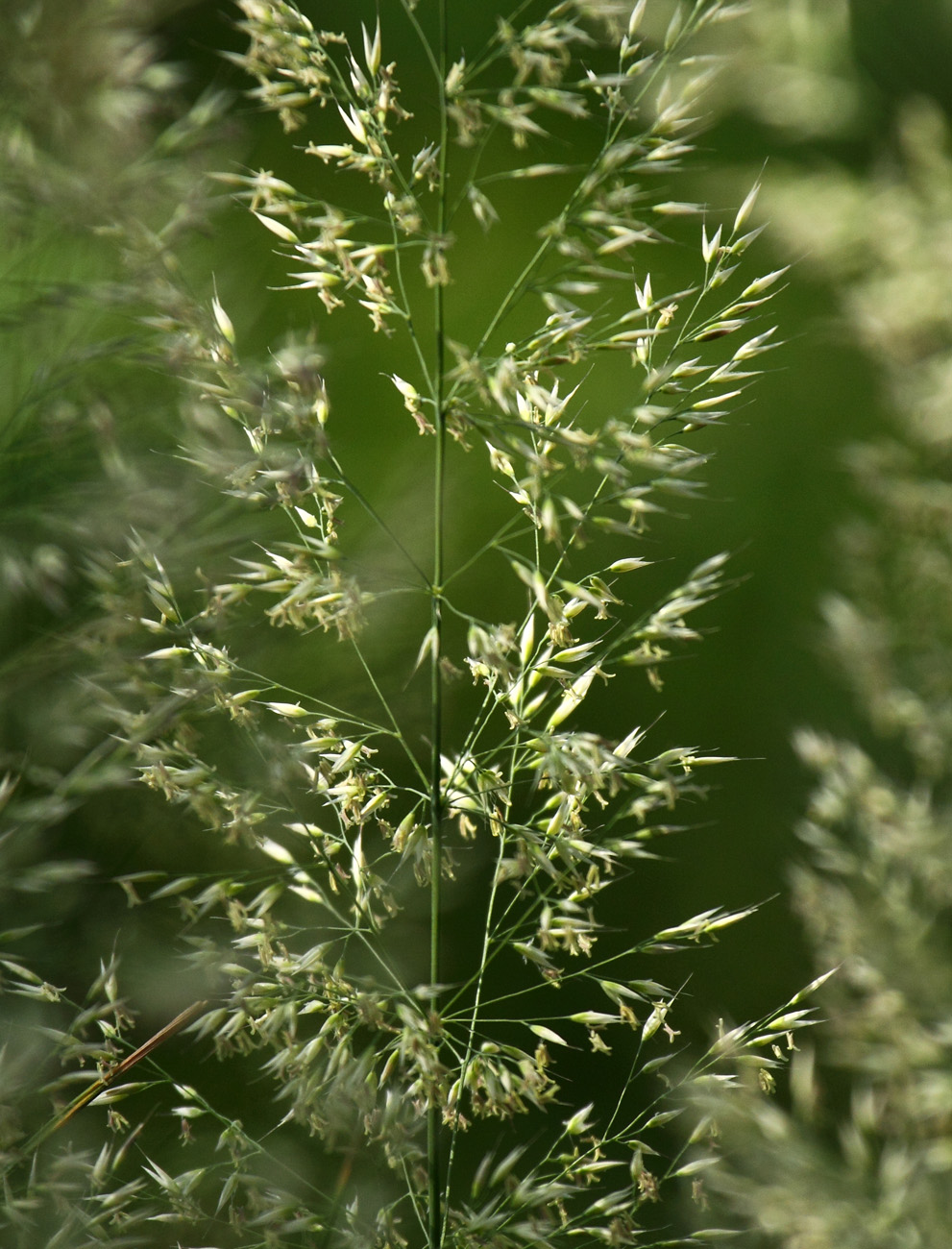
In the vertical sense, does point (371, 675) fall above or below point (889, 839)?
above

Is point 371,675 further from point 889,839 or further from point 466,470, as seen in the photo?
point 466,470

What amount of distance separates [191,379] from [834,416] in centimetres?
67

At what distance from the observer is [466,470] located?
88cm

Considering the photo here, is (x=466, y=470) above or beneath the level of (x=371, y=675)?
beneath

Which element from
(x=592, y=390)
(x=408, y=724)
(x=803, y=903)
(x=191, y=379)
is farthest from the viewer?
(x=592, y=390)

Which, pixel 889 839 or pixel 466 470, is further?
pixel 466 470

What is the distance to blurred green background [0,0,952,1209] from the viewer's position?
1.51 feet

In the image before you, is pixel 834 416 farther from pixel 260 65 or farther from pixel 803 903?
pixel 260 65

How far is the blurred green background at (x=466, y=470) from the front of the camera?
46 cm

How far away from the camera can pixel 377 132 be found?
1.50ft

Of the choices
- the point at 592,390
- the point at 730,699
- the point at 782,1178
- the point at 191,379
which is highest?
the point at 191,379

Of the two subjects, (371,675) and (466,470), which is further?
(466,470)

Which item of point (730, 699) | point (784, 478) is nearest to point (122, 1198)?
point (730, 699)

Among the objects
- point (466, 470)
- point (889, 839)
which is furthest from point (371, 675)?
point (466, 470)
